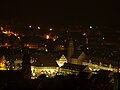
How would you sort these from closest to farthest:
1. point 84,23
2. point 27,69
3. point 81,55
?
point 27,69 < point 81,55 < point 84,23

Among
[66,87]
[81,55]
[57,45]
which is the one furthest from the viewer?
[57,45]

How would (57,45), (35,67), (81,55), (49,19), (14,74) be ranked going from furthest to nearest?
(49,19), (57,45), (81,55), (35,67), (14,74)

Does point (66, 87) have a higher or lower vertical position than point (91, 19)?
lower

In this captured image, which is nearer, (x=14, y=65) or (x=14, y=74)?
(x=14, y=74)

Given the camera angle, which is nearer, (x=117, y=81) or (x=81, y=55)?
(x=117, y=81)

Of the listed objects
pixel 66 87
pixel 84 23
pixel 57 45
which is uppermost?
pixel 84 23

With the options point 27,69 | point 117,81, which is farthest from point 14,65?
point 117,81

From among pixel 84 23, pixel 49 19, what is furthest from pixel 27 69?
pixel 49 19

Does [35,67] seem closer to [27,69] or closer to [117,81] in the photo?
[27,69]

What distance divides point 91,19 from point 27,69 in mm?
70629

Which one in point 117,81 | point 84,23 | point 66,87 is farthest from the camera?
point 84,23

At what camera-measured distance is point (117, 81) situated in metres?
10.7

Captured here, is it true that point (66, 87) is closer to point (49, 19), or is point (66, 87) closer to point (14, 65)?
point (14, 65)

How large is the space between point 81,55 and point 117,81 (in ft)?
71.8
